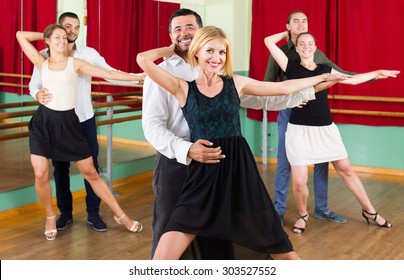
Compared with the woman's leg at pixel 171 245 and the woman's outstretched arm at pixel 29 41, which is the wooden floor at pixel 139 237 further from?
the woman's leg at pixel 171 245

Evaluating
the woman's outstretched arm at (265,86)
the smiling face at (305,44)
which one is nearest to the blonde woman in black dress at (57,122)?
the smiling face at (305,44)

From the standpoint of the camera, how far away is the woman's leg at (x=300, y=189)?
446cm

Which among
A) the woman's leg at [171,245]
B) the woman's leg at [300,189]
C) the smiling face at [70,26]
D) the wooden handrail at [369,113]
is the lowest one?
the woman's leg at [300,189]

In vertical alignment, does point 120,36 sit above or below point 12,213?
above

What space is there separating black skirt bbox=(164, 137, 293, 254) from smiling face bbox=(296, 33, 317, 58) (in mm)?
1877

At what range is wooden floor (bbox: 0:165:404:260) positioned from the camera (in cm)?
399

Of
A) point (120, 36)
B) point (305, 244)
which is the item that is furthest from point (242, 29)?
point (305, 244)

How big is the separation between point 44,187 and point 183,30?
79.1 inches

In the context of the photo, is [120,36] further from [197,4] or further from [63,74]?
[63,74]

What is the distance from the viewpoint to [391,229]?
4570 millimetres

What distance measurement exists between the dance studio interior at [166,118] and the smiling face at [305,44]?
117cm

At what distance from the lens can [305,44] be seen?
4270 millimetres

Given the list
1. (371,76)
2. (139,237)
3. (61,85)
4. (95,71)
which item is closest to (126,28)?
(95,71)
